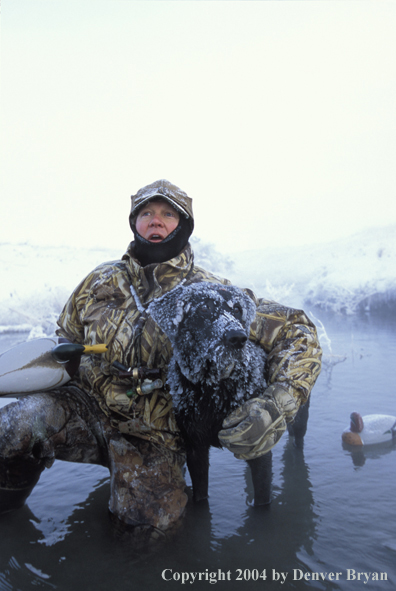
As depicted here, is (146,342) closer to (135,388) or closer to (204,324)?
(135,388)

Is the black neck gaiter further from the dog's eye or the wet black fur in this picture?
the dog's eye

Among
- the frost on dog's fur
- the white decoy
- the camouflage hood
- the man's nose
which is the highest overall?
the camouflage hood

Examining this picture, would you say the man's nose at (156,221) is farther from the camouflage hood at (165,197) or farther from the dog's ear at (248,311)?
the dog's ear at (248,311)

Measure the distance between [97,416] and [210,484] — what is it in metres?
1.10

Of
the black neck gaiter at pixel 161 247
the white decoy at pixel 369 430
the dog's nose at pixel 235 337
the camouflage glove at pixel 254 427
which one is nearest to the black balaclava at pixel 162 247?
the black neck gaiter at pixel 161 247

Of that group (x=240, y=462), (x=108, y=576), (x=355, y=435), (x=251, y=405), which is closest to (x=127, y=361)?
(x=251, y=405)

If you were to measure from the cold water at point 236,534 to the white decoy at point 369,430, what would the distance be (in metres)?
0.10

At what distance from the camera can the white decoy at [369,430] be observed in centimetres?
359

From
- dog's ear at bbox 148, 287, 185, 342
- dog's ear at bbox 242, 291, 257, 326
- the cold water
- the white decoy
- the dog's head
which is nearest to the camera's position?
the cold water

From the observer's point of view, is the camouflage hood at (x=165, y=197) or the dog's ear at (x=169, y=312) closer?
the dog's ear at (x=169, y=312)

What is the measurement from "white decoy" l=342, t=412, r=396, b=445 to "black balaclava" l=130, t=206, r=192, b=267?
2309 millimetres

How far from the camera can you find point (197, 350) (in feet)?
7.41

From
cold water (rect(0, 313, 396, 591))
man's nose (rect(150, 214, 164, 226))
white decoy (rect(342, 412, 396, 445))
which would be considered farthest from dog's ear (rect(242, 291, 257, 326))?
white decoy (rect(342, 412, 396, 445))

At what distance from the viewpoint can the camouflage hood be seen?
9.32 ft
